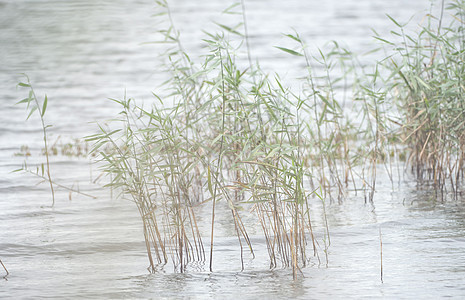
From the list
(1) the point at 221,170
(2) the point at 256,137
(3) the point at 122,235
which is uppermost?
(2) the point at 256,137

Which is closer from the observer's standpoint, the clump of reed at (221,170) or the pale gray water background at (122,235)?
the pale gray water background at (122,235)

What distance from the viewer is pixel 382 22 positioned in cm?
2975

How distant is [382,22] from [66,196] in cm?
2471

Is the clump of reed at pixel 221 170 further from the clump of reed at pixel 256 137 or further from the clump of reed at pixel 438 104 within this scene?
the clump of reed at pixel 438 104

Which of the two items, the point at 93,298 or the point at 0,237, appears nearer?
the point at 93,298

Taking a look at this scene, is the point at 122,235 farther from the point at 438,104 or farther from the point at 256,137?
the point at 438,104

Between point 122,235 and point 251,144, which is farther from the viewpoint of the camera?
point 122,235

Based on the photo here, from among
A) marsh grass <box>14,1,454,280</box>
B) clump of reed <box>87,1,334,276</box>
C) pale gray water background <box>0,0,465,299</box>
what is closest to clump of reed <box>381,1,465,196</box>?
marsh grass <box>14,1,454,280</box>

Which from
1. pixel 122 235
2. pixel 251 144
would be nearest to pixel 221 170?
pixel 251 144

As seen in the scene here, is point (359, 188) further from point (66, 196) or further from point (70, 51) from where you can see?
point (70, 51)

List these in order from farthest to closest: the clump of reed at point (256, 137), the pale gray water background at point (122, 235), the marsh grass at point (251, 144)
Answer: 1. the clump of reed at point (256, 137)
2. the marsh grass at point (251, 144)
3. the pale gray water background at point (122, 235)

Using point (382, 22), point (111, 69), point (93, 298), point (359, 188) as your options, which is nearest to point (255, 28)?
point (382, 22)

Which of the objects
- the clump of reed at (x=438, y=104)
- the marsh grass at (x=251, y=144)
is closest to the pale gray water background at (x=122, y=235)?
the marsh grass at (x=251, y=144)

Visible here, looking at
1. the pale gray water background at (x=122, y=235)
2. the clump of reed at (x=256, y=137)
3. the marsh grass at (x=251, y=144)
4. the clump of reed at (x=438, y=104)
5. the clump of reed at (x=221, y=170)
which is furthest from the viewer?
the clump of reed at (x=438, y=104)
